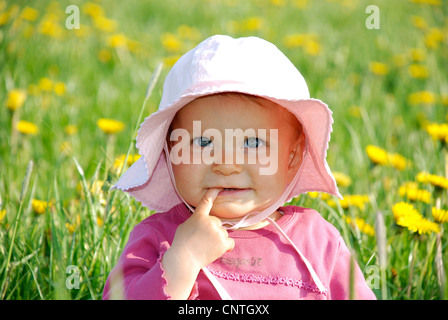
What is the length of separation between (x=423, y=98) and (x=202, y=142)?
2.31 m

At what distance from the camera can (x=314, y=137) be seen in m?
1.37

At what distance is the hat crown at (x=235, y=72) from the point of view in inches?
47.9

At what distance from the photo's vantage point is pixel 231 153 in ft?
3.95

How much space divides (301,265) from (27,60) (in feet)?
9.48

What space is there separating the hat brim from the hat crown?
0.8 inches

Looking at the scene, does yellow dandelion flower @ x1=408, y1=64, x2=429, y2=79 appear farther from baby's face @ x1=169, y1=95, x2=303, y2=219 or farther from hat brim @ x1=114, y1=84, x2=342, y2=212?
baby's face @ x1=169, y1=95, x2=303, y2=219

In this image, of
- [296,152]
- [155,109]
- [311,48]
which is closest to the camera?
[296,152]

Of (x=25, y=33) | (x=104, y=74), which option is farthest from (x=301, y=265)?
(x=25, y=33)

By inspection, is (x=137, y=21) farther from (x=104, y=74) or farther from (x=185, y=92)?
(x=185, y=92)

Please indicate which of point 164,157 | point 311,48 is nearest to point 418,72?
Answer: point 311,48

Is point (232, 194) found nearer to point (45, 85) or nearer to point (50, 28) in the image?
point (45, 85)

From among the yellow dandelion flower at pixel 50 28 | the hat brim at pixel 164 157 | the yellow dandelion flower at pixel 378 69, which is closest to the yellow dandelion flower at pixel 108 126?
the hat brim at pixel 164 157

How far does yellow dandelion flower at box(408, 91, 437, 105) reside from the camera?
10.5ft

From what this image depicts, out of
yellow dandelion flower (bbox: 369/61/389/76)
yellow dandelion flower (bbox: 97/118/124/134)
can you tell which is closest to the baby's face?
yellow dandelion flower (bbox: 97/118/124/134)
